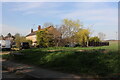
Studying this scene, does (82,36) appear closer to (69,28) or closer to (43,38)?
(69,28)

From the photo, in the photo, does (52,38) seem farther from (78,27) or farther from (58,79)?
(58,79)

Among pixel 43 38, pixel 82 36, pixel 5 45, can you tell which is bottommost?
pixel 5 45

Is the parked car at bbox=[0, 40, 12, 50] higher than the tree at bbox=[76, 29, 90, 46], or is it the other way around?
the tree at bbox=[76, 29, 90, 46]

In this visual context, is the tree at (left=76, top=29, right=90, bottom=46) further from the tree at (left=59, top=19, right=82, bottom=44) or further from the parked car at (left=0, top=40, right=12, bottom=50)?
the parked car at (left=0, top=40, right=12, bottom=50)

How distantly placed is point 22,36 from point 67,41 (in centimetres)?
2335

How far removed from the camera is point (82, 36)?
5344 cm

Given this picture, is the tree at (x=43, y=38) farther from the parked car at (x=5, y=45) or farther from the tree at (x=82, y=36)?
the tree at (x=82, y=36)

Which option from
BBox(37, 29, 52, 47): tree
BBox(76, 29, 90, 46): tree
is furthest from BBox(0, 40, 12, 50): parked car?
BBox(76, 29, 90, 46): tree

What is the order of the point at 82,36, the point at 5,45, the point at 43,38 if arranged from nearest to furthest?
1. the point at 5,45
2. the point at 43,38
3. the point at 82,36

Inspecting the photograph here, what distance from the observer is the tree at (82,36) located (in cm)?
5284

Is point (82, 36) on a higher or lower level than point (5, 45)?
higher

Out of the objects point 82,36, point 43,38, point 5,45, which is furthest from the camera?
point 82,36

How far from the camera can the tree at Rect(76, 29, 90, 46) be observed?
52844 mm

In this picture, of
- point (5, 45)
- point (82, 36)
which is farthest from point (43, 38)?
point (82, 36)
